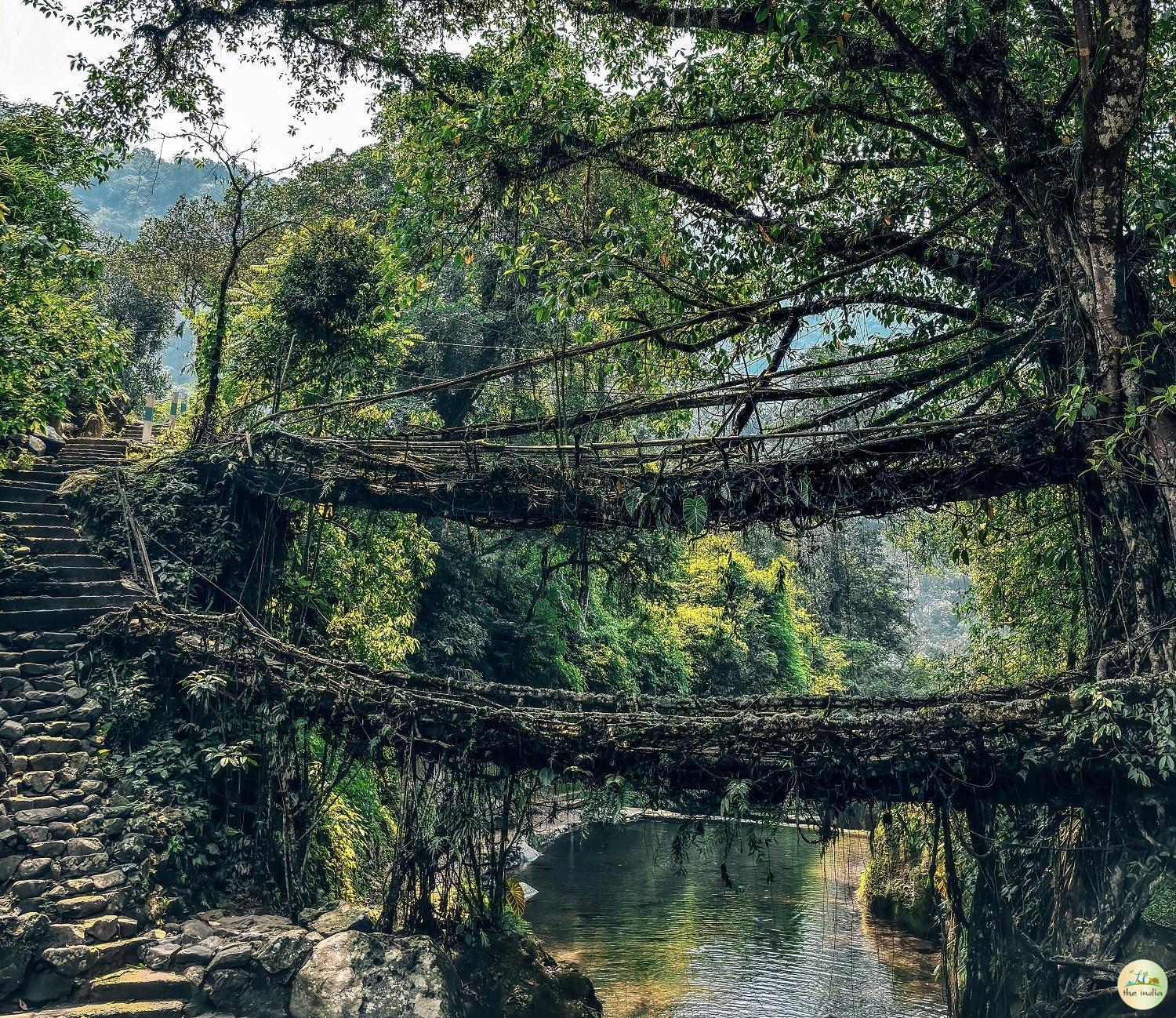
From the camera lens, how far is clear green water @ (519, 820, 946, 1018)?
10062mm

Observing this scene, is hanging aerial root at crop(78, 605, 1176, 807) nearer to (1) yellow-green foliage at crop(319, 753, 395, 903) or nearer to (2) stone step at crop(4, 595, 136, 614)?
Answer: (1) yellow-green foliage at crop(319, 753, 395, 903)

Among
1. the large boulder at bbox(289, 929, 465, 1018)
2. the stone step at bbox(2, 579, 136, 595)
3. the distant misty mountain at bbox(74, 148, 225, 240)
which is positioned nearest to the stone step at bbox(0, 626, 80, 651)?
the stone step at bbox(2, 579, 136, 595)

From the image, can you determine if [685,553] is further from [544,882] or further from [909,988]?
[909,988]

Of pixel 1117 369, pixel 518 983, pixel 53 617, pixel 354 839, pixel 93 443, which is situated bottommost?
pixel 518 983

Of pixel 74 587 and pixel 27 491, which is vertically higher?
pixel 27 491

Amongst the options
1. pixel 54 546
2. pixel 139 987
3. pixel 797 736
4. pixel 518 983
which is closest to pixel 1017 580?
pixel 797 736

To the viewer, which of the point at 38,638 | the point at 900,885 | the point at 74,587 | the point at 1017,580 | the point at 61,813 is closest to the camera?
the point at 61,813

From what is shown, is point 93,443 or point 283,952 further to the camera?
point 93,443

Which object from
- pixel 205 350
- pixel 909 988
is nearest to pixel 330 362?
pixel 205 350

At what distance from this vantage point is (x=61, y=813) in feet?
28.2

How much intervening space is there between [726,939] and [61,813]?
8.10 meters

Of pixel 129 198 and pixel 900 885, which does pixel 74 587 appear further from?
pixel 129 198

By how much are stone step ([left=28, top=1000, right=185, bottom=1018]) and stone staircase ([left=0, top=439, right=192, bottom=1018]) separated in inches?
0.5

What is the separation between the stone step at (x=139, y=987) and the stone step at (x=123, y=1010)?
0.04 m
